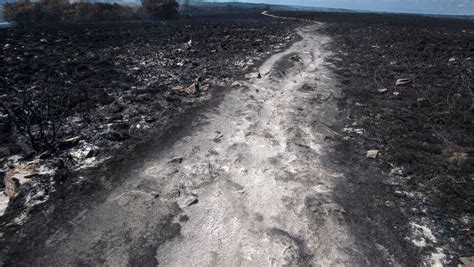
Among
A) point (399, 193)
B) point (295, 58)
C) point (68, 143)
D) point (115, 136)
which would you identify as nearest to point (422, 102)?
point (399, 193)

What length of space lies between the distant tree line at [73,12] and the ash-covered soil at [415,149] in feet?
160

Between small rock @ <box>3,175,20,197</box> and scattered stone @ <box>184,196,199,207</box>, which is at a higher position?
small rock @ <box>3,175,20,197</box>

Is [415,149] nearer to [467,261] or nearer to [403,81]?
[467,261]

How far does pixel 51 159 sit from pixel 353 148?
33.6 ft

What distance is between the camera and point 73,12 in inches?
2304

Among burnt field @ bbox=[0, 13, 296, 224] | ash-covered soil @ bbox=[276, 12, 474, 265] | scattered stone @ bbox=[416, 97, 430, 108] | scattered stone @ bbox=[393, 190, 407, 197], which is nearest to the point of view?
ash-covered soil @ bbox=[276, 12, 474, 265]

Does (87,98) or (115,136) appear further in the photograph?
(87,98)

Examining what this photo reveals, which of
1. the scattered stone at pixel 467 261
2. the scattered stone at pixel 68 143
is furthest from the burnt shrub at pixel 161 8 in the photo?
the scattered stone at pixel 467 261

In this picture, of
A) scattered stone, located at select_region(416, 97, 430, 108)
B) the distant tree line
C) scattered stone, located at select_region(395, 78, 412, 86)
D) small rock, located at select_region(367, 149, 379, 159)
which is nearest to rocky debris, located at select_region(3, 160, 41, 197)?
small rock, located at select_region(367, 149, 379, 159)

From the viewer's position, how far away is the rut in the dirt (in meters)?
7.11

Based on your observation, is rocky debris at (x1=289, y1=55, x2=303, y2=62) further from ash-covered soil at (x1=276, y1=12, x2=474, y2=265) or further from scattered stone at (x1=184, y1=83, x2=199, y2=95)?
scattered stone at (x1=184, y1=83, x2=199, y2=95)

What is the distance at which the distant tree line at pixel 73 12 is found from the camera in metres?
51.7

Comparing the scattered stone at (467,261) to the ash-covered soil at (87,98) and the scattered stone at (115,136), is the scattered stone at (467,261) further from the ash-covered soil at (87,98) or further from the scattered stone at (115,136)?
the scattered stone at (115,136)

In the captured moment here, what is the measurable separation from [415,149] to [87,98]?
14.2 m
